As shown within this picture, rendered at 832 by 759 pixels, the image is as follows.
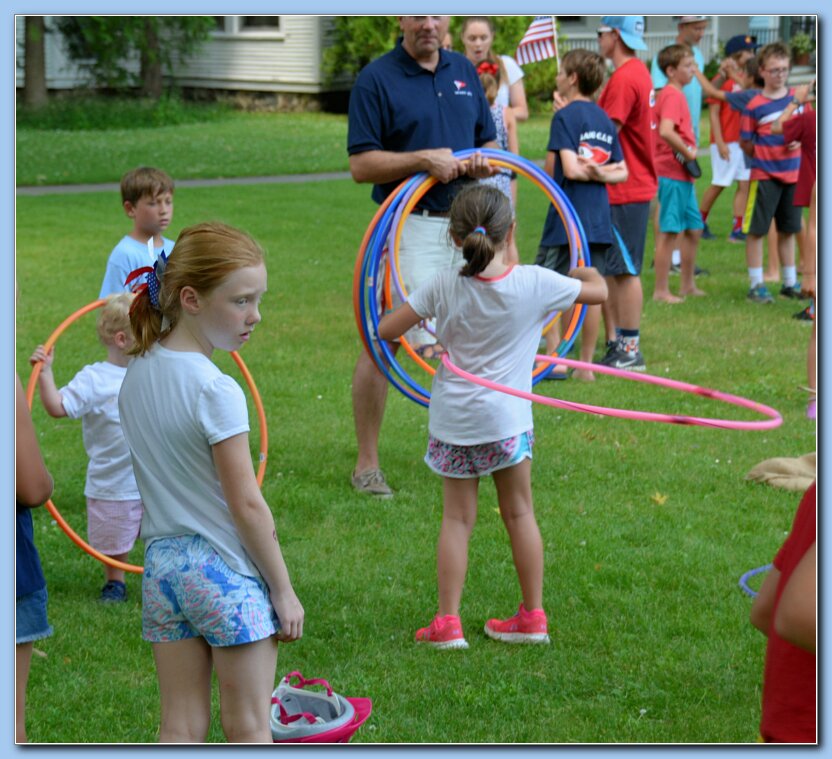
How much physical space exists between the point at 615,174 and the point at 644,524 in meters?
2.99

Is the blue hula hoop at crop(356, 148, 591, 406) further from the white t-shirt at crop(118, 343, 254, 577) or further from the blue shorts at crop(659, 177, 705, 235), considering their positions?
the blue shorts at crop(659, 177, 705, 235)

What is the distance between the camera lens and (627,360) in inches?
328

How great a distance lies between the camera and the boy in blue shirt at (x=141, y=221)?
17.3 feet

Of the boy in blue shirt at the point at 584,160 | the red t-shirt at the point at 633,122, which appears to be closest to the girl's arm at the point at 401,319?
the boy in blue shirt at the point at 584,160

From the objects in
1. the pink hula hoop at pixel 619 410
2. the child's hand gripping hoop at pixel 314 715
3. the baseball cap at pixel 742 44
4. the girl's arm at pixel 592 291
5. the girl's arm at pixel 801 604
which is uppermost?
the baseball cap at pixel 742 44

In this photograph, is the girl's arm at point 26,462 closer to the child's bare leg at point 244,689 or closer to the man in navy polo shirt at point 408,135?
the child's bare leg at point 244,689

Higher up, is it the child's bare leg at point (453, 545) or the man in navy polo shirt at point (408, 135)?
the man in navy polo shirt at point (408, 135)

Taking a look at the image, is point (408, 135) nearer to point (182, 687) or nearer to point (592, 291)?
point (592, 291)

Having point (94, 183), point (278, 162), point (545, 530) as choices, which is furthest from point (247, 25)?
point (545, 530)

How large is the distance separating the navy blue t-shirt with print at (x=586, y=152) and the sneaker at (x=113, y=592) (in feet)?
13.1

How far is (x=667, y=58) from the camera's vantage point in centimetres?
1063

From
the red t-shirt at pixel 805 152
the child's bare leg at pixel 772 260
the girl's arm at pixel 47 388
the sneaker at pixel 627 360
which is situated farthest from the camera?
the child's bare leg at pixel 772 260

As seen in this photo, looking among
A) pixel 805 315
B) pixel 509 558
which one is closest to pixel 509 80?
pixel 805 315

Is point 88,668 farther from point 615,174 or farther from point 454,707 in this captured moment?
point 615,174
